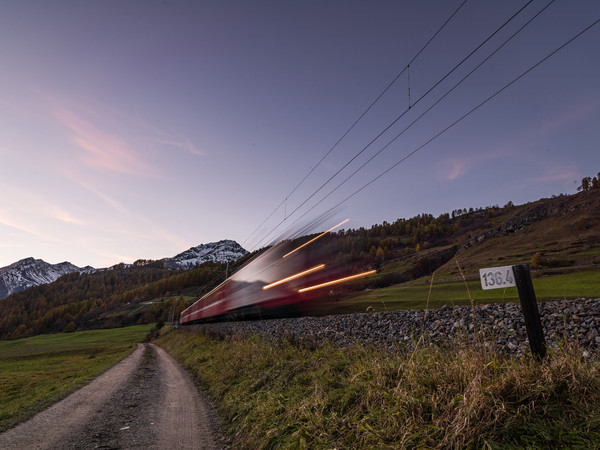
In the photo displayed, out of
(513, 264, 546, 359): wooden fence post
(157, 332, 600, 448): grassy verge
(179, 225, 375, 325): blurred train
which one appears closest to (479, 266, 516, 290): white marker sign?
(513, 264, 546, 359): wooden fence post

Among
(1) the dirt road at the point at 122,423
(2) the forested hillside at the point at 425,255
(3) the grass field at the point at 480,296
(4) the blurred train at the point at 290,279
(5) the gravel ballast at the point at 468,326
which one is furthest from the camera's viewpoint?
(2) the forested hillside at the point at 425,255

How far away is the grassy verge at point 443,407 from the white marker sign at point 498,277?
0.85 metres

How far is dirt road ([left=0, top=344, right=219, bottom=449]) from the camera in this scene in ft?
16.7

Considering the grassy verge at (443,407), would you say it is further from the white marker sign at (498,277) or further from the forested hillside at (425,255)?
the forested hillside at (425,255)

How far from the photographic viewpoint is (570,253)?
65.6m

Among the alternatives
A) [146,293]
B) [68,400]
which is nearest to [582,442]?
[68,400]

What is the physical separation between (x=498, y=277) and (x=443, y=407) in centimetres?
173

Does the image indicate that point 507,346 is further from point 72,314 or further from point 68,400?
point 72,314

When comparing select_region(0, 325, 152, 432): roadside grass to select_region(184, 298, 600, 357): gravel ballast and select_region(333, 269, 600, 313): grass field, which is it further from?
select_region(333, 269, 600, 313): grass field

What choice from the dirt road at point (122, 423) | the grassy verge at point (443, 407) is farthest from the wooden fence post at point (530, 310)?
the dirt road at point (122, 423)

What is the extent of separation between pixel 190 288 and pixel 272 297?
154592mm

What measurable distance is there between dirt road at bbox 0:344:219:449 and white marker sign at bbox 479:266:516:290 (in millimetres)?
4928

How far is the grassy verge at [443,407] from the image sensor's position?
2.72 m

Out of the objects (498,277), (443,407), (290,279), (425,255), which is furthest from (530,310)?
(425,255)
